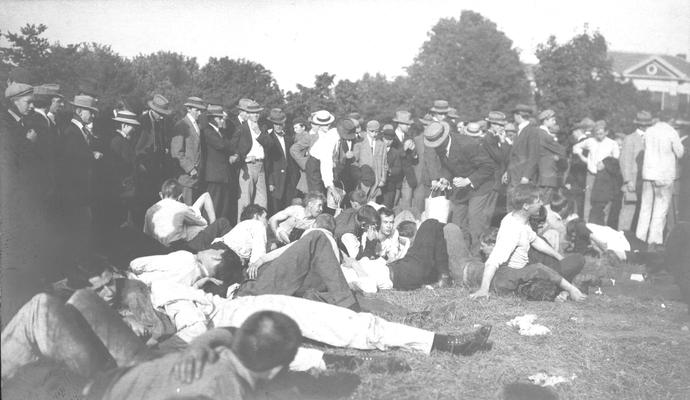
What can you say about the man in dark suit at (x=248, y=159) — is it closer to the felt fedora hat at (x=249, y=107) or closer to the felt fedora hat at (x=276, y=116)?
the felt fedora hat at (x=249, y=107)

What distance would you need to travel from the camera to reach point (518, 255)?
6.90m

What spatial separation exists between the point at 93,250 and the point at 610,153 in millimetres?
9420

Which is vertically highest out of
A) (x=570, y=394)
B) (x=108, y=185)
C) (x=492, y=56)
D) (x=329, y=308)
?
(x=492, y=56)

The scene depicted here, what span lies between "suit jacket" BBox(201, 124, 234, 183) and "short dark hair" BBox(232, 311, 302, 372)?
5.70 metres

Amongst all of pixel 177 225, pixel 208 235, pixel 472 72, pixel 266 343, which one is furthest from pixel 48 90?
pixel 472 72

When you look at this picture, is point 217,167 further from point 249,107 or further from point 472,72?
point 472,72

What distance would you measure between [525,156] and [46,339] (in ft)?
25.9

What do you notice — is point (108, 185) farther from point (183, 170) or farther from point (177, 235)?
point (183, 170)

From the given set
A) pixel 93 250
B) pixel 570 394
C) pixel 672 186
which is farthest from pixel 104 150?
pixel 672 186

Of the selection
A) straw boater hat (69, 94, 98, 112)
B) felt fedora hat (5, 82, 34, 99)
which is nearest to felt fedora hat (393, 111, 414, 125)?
straw boater hat (69, 94, 98, 112)

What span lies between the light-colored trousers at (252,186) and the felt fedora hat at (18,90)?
4011mm

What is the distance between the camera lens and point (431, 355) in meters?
4.89

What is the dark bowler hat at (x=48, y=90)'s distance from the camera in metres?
6.04

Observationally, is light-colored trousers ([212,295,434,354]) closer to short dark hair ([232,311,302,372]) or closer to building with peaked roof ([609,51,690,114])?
short dark hair ([232,311,302,372])
